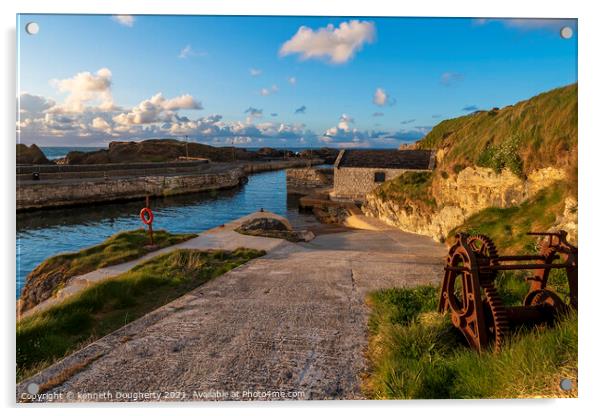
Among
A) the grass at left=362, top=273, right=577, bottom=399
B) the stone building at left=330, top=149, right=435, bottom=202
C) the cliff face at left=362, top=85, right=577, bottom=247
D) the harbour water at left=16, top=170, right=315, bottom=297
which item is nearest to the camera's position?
the grass at left=362, top=273, right=577, bottom=399

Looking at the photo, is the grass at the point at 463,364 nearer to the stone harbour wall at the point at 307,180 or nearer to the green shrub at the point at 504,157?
the green shrub at the point at 504,157

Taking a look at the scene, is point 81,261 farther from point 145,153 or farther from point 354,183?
point 145,153

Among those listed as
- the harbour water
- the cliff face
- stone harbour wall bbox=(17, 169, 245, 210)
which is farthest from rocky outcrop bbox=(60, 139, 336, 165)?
the cliff face

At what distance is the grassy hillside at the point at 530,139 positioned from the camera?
11703mm

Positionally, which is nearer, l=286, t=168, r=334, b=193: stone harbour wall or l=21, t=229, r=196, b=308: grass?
l=21, t=229, r=196, b=308: grass

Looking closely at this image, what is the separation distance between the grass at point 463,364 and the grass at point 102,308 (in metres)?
4.56

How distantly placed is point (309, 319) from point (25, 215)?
3609cm

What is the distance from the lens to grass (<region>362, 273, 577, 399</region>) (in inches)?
175

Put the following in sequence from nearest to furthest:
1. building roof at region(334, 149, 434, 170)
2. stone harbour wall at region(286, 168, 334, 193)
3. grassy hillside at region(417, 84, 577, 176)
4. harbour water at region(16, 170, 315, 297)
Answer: grassy hillside at region(417, 84, 577, 176) → harbour water at region(16, 170, 315, 297) → building roof at region(334, 149, 434, 170) → stone harbour wall at region(286, 168, 334, 193)

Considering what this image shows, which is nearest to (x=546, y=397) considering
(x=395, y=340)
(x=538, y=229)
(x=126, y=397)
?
(x=395, y=340)

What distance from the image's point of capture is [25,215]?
33844 mm

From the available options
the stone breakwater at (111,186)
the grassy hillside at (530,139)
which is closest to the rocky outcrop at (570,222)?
the grassy hillside at (530,139)

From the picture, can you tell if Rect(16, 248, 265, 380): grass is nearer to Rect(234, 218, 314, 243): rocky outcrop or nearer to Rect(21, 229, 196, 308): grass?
Rect(21, 229, 196, 308): grass

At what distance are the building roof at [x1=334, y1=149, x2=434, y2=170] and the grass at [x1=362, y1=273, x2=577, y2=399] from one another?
35877 mm
